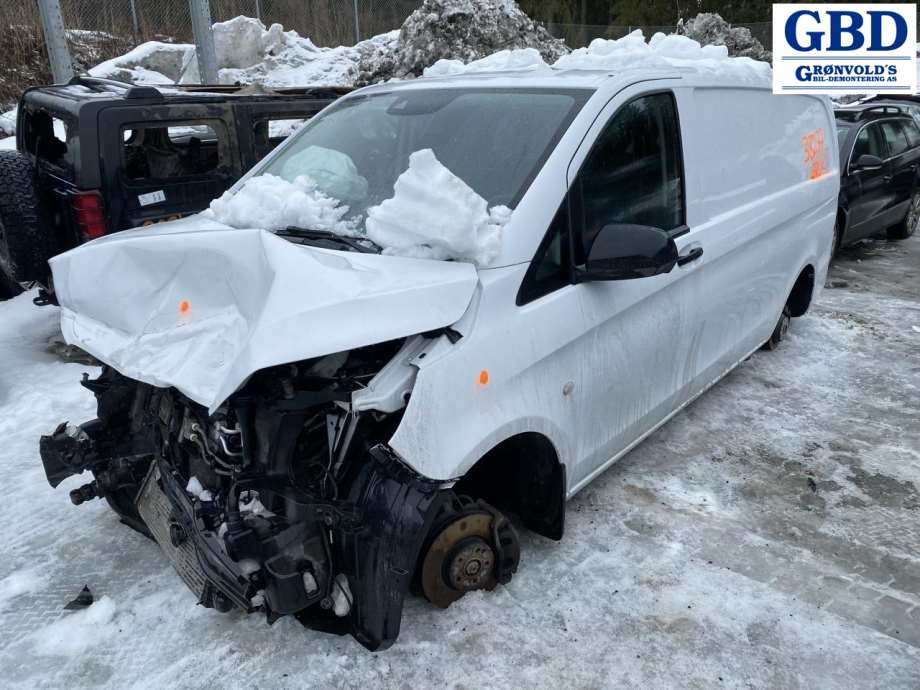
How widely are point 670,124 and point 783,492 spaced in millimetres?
1896

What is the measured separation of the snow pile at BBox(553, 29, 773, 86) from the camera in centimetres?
351

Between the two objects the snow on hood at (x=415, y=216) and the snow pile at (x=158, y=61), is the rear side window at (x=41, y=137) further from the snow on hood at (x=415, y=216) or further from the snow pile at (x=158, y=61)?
the snow pile at (x=158, y=61)

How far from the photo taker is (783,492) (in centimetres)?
364

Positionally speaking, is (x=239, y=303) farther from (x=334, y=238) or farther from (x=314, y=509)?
(x=314, y=509)

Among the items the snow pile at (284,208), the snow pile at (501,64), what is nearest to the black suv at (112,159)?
the snow pile at (501,64)

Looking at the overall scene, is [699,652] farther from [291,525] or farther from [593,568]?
[291,525]

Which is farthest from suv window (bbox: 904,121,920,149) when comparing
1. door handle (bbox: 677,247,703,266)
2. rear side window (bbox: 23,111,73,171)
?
rear side window (bbox: 23,111,73,171)

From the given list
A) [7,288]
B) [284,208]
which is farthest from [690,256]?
[7,288]

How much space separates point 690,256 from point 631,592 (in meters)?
1.52

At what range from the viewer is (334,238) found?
272 centimetres

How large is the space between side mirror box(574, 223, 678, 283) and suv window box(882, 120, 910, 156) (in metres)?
7.36

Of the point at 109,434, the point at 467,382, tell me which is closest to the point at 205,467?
the point at 109,434

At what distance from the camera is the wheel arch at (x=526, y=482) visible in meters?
2.86

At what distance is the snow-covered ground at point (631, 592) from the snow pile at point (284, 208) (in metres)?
1.51
